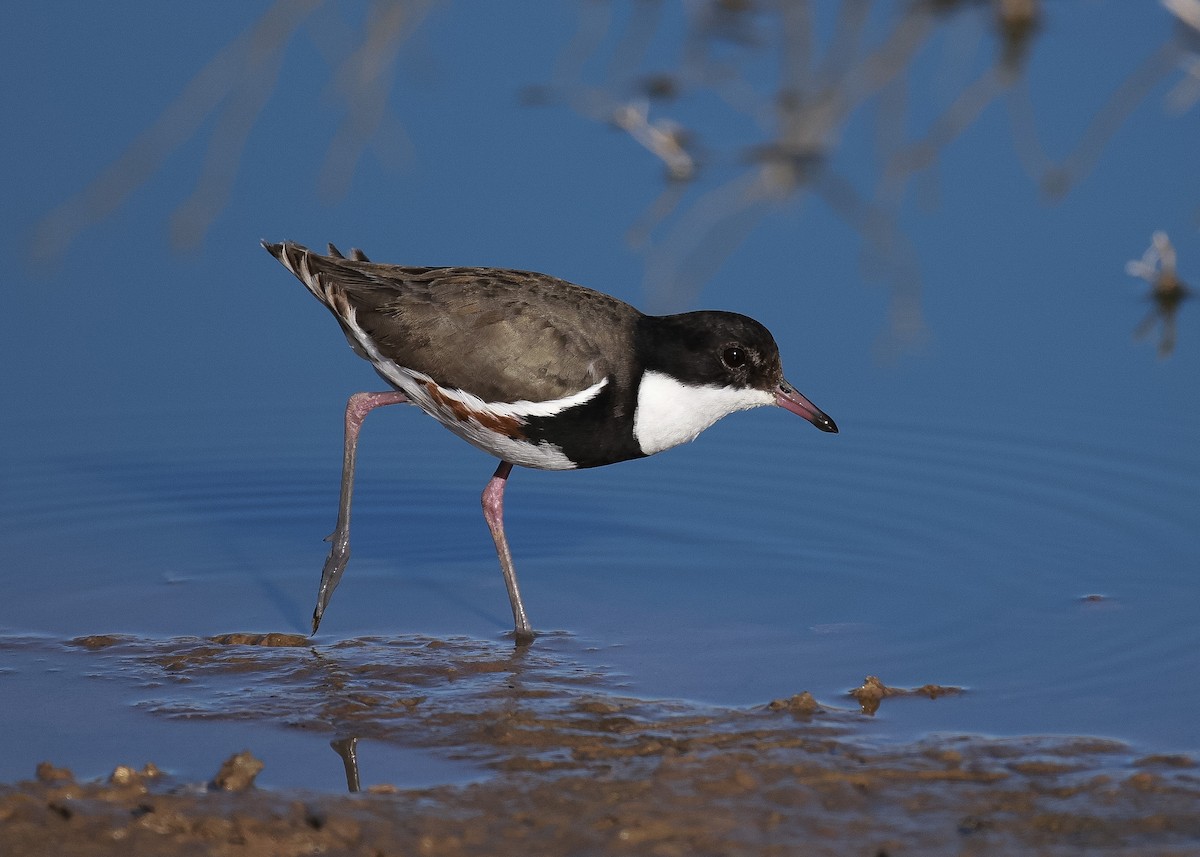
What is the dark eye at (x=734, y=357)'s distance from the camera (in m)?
7.96

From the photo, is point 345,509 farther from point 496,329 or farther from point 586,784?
point 586,784

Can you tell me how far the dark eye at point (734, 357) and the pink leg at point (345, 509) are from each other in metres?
1.65

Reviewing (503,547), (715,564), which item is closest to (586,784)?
(503,547)

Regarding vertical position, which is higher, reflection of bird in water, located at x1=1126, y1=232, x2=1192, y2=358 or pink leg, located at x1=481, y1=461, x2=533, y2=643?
reflection of bird in water, located at x1=1126, y1=232, x2=1192, y2=358

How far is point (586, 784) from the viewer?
6152 millimetres

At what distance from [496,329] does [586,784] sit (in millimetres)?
2516

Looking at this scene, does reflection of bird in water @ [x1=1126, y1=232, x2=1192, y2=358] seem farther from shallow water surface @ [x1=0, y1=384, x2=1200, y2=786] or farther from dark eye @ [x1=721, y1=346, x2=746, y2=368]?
dark eye @ [x1=721, y1=346, x2=746, y2=368]

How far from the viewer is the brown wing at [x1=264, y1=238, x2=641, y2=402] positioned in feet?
25.6

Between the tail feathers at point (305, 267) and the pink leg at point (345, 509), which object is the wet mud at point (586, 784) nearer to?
the pink leg at point (345, 509)

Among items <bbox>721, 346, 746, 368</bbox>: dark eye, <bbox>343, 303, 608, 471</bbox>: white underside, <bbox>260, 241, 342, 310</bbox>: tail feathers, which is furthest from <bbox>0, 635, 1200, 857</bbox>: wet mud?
<bbox>260, 241, 342, 310</bbox>: tail feathers

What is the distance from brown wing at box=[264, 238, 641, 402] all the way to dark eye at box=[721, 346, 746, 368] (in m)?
0.45

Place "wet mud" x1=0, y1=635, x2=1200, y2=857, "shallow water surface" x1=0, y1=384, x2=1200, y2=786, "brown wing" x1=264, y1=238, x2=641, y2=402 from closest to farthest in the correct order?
"wet mud" x1=0, y1=635, x2=1200, y2=857 → "shallow water surface" x1=0, y1=384, x2=1200, y2=786 → "brown wing" x1=264, y1=238, x2=641, y2=402

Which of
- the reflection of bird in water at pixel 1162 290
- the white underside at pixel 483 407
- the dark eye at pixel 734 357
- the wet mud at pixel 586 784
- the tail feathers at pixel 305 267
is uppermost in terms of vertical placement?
the reflection of bird in water at pixel 1162 290

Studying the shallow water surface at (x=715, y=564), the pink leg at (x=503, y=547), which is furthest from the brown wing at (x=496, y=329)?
the shallow water surface at (x=715, y=564)
